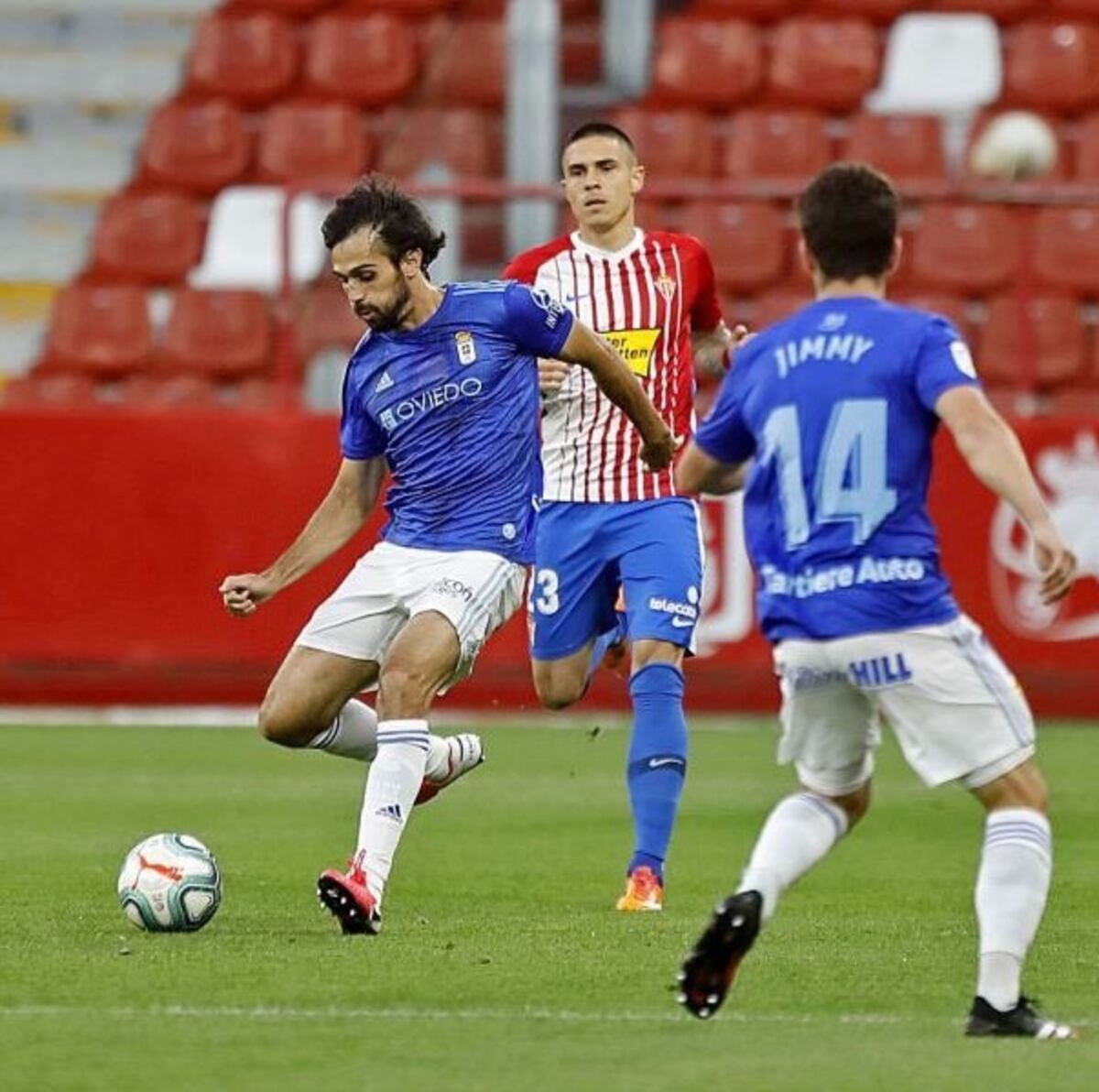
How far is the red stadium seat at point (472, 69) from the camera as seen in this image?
18266 millimetres

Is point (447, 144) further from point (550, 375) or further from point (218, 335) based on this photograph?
point (550, 375)

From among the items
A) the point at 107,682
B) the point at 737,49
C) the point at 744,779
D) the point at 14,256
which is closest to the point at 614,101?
the point at 737,49

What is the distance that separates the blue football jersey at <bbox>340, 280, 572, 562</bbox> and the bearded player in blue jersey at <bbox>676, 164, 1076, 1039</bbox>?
2304 mm

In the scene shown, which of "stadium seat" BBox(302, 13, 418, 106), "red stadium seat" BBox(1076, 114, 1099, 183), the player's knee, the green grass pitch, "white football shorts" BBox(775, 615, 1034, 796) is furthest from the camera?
"stadium seat" BBox(302, 13, 418, 106)

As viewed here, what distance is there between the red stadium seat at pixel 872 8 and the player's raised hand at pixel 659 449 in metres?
11.1

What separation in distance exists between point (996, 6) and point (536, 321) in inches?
446

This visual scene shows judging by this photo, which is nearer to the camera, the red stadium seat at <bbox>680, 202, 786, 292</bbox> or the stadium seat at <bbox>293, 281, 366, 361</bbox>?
the stadium seat at <bbox>293, 281, 366, 361</bbox>

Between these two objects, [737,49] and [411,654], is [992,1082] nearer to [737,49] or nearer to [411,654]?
[411,654]

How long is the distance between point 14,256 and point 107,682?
4394 millimetres

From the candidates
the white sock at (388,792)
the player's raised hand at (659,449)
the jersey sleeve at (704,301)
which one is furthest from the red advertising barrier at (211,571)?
the white sock at (388,792)

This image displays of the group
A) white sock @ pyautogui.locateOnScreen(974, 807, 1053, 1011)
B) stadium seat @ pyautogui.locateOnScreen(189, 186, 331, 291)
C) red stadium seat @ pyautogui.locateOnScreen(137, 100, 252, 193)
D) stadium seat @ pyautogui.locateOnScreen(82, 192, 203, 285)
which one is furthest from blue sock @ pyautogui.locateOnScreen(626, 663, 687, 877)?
red stadium seat @ pyautogui.locateOnScreen(137, 100, 252, 193)

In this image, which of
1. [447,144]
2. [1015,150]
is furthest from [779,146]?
[447,144]

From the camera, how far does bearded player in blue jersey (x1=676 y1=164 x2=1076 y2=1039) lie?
638 centimetres

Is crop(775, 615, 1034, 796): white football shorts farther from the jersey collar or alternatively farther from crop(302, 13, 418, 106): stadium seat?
crop(302, 13, 418, 106): stadium seat
